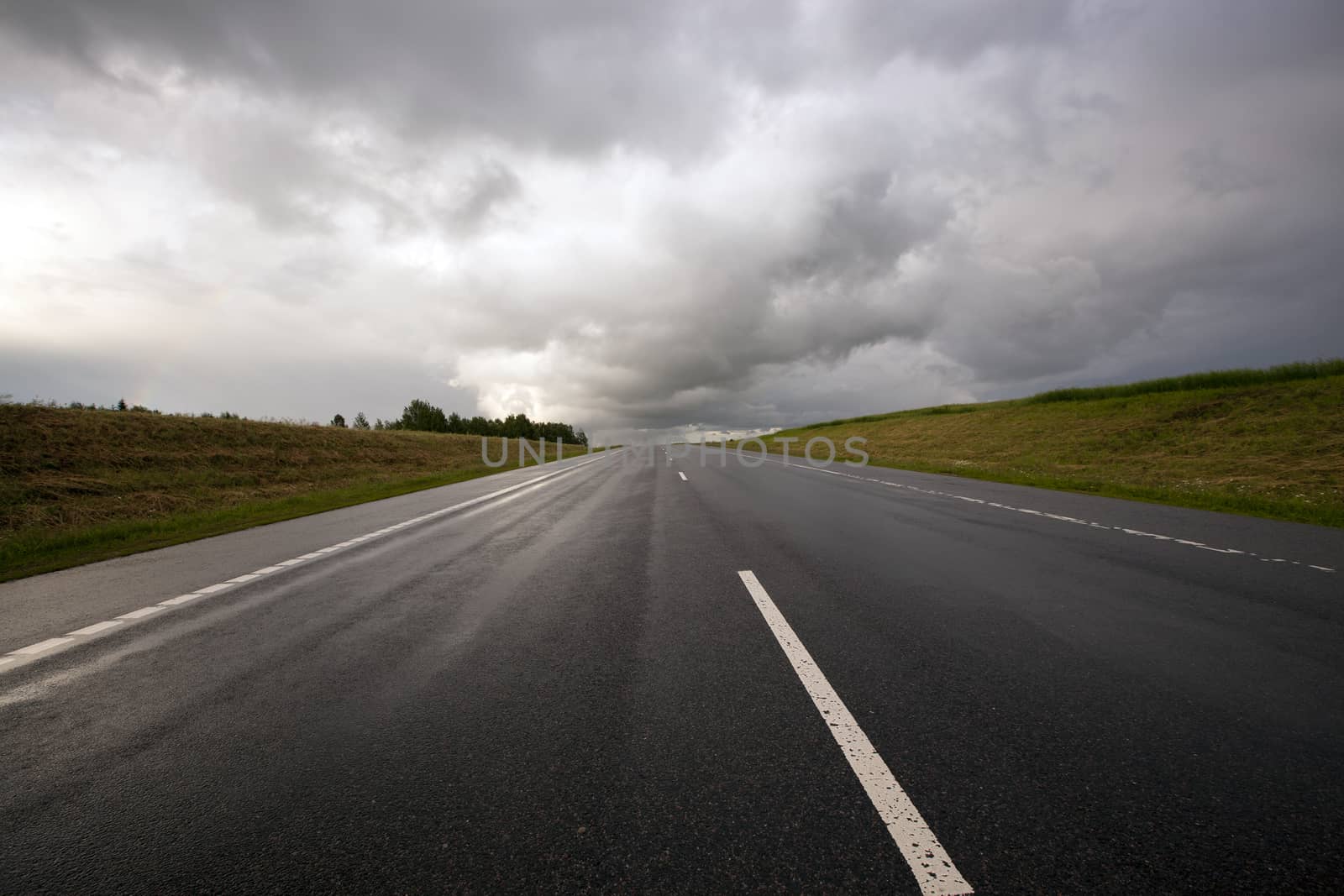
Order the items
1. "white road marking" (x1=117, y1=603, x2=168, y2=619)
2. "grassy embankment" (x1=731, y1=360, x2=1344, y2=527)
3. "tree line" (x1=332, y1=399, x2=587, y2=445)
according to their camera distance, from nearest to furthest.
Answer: "white road marking" (x1=117, y1=603, x2=168, y2=619) < "grassy embankment" (x1=731, y1=360, x2=1344, y2=527) < "tree line" (x1=332, y1=399, x2=587, y2=445)

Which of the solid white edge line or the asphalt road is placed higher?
the solid white edge line

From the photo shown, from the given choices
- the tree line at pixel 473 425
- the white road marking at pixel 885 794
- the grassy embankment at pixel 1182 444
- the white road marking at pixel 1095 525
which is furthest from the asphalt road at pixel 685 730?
the tree line at pixel 473 425

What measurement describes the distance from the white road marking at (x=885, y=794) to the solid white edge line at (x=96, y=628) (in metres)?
5.77

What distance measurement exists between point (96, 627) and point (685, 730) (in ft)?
17.8

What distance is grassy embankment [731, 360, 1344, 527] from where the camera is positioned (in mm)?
13695

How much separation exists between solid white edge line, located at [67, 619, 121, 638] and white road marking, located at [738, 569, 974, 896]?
5.77 m

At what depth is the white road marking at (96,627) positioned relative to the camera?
452 cm

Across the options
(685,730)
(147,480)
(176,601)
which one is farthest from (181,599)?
(147,480)

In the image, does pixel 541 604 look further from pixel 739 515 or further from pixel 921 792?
pixel 739 515

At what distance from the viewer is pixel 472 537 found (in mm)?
8477

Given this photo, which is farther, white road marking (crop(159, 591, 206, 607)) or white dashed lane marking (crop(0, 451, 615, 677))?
white road marking (crop(159, 591, 206, 607))

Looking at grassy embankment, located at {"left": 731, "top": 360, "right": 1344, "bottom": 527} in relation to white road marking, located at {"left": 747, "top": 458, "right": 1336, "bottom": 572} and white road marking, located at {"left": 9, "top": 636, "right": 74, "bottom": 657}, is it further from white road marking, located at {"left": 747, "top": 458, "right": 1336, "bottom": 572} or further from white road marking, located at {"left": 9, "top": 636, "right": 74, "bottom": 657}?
white road marking, located at {"left": 9, "top": 636, "right": 74, "bottom": 657}

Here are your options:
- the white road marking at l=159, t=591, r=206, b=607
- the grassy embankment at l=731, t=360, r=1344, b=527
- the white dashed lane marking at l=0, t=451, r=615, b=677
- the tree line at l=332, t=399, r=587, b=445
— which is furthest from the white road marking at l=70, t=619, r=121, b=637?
the tree line at l=332, t=399, r=587, b=445

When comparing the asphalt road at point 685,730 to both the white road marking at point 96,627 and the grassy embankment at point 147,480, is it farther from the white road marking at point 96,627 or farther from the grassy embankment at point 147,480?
the grassy embankment at point 147,480
